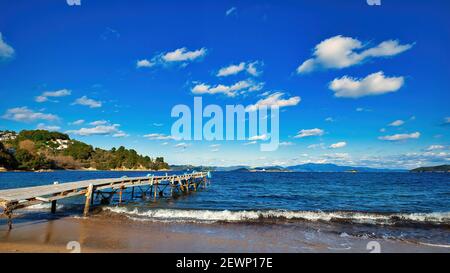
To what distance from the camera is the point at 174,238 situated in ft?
38.9

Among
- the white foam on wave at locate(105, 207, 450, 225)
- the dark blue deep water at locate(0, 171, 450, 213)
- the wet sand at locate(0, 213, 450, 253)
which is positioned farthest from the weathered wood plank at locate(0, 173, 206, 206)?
the dark blue deep water at locate(0, 171, 450, 213)

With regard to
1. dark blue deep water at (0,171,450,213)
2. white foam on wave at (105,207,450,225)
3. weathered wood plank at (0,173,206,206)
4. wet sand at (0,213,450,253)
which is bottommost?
dark blue deep water at (0,171,450,213)

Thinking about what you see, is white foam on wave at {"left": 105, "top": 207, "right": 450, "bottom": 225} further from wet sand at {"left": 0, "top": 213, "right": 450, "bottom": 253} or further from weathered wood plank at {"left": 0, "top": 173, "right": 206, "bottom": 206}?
weathered wood plank at {"left": 0, "top": 173, "right": 206, "bottom": 206}

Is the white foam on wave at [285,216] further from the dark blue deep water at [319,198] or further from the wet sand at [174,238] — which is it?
the dark blue deep water at [319,198]

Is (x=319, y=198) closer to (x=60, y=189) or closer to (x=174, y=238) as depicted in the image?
(x=174, y=238)

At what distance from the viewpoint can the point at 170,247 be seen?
10.4 meters

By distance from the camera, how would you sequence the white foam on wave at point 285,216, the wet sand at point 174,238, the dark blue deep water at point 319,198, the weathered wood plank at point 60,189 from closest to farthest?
the wet sand at point 174,238 → the weathered wood plank at point 60,189 → the white foam on wave at point 285,216 → the dark blue deep water at point 319,198

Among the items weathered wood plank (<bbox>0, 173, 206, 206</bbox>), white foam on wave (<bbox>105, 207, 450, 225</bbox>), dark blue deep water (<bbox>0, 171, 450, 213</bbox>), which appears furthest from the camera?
dark blue deep water (<bbox>0, 171, 450, 213</bbox>)

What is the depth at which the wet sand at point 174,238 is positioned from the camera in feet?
33.7

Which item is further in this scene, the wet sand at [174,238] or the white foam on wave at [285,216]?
the white foam on wave at [285,216]

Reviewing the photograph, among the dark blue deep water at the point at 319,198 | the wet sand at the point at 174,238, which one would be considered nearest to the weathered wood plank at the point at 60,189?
the wet sand at the point at 174,238

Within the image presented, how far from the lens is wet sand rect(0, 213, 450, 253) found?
10.3 m

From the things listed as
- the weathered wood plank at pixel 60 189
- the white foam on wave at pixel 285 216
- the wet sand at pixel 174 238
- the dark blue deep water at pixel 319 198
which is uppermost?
the weathered wood plank at pixel 60 189
